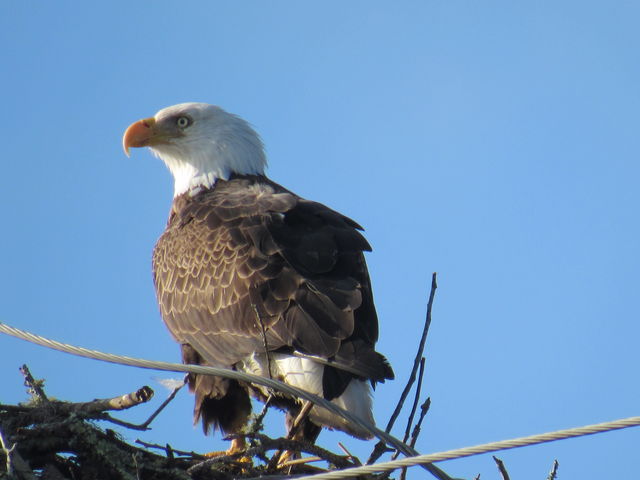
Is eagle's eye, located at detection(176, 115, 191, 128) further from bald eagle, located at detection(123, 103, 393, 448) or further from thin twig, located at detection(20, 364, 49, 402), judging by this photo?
thin twig, located at detection(20, 364, 49, 402)

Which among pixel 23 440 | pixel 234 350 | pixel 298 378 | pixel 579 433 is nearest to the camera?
pixel 579 433

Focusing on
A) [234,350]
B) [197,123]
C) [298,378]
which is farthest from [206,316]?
[197,123]

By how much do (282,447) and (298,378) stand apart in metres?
0.93

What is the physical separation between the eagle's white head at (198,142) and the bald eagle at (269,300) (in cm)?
44

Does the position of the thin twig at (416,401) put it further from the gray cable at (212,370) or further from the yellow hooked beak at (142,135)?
the yellow hooked beak at (142,135)

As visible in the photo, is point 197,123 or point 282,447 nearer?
point 282,447

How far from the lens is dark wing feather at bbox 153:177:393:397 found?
6363mm

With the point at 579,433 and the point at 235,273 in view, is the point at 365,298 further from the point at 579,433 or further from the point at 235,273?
the point at 579,433

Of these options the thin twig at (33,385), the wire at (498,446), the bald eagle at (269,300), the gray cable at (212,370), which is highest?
the bald eagle at (269,300)

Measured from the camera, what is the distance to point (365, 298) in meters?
6.71

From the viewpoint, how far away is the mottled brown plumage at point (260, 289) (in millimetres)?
6348

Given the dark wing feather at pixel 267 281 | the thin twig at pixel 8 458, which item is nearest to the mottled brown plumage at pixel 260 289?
the dark wing feather at pixel 267 281

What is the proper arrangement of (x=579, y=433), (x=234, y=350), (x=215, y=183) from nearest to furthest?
(x=579, y=433), (x=234, y=350), (x=215, y=183)

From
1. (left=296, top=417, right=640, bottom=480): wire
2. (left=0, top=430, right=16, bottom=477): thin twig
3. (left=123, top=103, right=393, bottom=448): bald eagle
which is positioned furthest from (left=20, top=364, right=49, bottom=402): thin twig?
(left=296, top=417, right=640, bottom=480): wire
